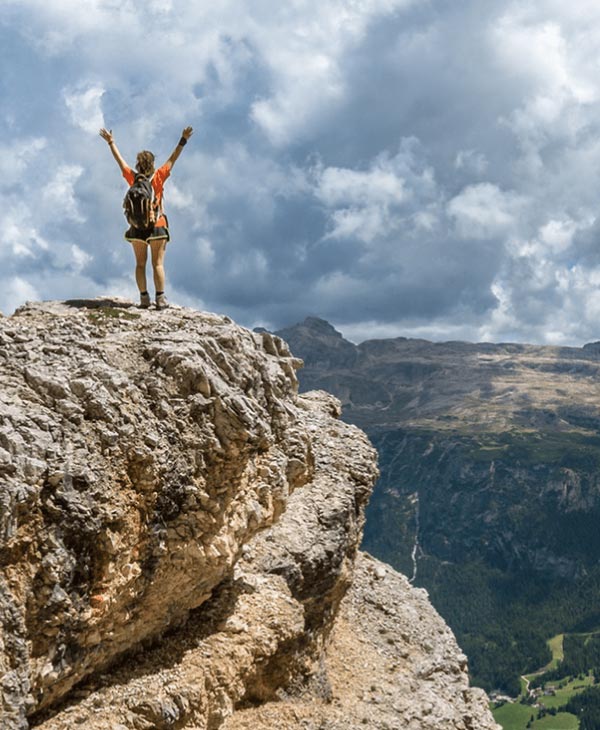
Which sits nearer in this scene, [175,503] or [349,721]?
[175,503]

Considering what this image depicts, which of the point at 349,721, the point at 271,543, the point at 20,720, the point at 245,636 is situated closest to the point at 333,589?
the point at 271,543

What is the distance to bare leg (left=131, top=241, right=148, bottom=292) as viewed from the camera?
81.8 feet

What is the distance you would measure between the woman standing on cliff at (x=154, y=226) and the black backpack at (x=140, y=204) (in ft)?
0.48

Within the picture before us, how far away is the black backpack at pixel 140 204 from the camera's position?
24.1 meters

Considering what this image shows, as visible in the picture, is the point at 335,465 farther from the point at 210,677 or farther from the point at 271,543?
the point at 210,677

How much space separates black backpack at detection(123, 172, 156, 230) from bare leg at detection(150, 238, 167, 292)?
2.22 ft

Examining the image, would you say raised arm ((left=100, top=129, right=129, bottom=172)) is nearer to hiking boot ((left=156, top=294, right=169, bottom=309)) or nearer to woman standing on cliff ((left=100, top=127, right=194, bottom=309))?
woman standing on cliff ((left=100, top=127, right=194, bottom=309))

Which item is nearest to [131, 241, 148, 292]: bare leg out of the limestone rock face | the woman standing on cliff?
the woman standing on cliff

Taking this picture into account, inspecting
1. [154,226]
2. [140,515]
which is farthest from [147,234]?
[140,515]

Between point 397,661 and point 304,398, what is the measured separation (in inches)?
612

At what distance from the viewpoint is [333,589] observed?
3091 cm

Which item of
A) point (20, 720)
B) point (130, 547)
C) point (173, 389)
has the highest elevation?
point (173, 389)

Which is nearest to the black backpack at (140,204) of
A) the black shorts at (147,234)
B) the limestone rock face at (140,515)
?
the black shorts at (147,234)

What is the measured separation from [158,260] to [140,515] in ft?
34.2
